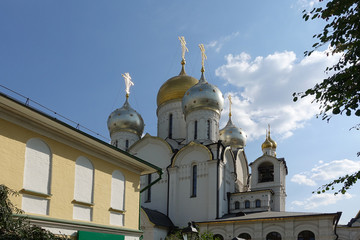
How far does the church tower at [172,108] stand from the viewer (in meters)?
31.0

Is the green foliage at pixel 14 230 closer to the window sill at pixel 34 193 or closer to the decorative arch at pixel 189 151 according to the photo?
the window sill at pixel 34 193

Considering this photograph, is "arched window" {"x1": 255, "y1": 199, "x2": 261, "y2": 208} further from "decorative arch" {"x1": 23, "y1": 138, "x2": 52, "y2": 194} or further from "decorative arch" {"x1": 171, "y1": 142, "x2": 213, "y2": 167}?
"decorative arch" {"x1": 23, "y1": 138, "x2": 52, "y2": 194}

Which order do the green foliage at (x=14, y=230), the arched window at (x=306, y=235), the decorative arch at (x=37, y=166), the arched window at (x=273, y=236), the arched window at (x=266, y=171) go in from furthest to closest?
1. the arched window at (x=266, y=171)
2. the arched window at (x=273, y=236)
3. the arched window at (x=306, y=235)
4. the decorative arch at (x=37, y=166)
5. the green foliage at (x=14, y=230)

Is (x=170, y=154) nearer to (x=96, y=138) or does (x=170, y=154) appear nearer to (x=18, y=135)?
(x=96, y=138)

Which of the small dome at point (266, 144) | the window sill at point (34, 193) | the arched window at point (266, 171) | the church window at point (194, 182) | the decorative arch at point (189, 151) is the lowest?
the window sill at point (34, 193)

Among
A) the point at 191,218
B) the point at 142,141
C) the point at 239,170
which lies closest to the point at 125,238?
the point at 191,218

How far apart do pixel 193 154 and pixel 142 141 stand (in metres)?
4.76

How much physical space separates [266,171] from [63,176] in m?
21.8

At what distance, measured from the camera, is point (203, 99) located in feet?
91.4

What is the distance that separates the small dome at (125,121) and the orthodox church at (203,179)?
79mm

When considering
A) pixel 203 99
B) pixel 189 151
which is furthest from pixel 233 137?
pixel 189 151

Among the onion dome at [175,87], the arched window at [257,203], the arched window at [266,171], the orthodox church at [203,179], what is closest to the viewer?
the orthodox church at [203,179]

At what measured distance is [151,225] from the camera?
23156 mm

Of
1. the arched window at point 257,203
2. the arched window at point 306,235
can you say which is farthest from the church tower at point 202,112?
Result: the arched window at point 306,235
